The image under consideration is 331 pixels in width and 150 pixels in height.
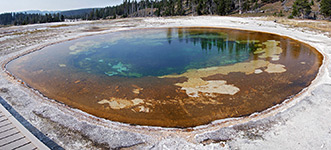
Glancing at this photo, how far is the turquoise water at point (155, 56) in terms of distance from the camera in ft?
35.2

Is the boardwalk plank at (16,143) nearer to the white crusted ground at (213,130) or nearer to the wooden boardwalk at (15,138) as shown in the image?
the wooden boardwalk at (15,138)

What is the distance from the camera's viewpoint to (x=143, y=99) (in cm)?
727

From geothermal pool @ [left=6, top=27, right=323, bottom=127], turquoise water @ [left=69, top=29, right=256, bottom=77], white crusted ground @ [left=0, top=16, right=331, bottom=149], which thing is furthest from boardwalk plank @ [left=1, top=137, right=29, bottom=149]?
turquoise water @ [left=69, top=29, right=256, bottom=77]

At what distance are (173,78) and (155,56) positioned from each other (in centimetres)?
442

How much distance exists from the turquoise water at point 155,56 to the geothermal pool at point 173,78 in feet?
0.18

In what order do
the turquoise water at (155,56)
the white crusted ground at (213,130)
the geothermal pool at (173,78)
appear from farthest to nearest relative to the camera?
the turquoise water at (155,56)
the geothermal pool at (173,78)
the white crusted ground at (213,130)

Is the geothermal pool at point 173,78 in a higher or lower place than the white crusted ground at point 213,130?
higher

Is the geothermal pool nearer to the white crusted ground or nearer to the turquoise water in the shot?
the turquoise water

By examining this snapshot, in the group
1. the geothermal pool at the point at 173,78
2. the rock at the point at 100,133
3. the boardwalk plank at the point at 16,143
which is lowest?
the rock at the point at 100,133

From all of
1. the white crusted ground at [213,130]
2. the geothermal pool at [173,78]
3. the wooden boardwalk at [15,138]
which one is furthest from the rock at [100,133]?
the wooden boardwalk at [15,138]

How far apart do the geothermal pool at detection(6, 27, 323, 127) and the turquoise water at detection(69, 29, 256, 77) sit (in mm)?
54

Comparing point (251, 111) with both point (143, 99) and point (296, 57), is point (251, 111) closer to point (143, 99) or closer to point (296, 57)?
point (143, 99)

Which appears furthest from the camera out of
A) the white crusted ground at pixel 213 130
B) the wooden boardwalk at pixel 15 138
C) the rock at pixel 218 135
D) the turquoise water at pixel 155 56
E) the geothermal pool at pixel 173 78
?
the turquoise water at pixel 155 56

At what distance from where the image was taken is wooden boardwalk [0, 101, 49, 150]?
4.05 meters
